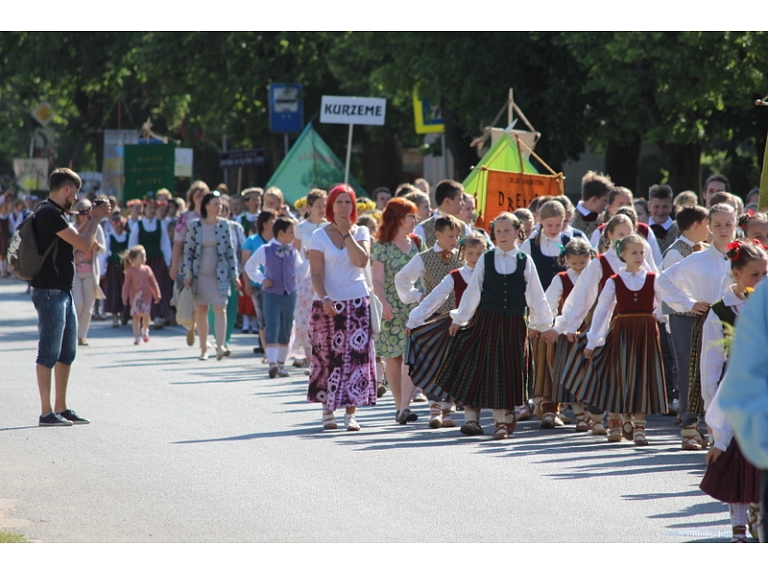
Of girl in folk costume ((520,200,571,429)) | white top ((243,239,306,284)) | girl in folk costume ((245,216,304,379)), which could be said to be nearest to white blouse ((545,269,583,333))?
girl in folk costume ((520,200,571,429))

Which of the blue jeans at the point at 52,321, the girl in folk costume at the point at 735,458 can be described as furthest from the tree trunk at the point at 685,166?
the girl in folk costume at the point at 735,458

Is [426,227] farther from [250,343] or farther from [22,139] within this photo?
[22,139]

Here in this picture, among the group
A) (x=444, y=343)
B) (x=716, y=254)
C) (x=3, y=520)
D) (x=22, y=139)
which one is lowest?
(x=3, y=520)

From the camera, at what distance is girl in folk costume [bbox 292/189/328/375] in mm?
15469

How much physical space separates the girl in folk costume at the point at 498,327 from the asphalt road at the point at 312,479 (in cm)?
37

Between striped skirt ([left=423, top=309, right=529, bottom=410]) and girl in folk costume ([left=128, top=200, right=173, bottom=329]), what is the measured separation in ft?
38.7

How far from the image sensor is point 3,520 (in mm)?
7844

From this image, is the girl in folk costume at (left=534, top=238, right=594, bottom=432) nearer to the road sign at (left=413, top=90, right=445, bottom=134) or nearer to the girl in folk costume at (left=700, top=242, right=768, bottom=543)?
the girl in folk costume at (left=700, top=242, right=768, bottom=543)

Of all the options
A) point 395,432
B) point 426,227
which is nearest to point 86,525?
point 395,432

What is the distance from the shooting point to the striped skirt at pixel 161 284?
2272cm

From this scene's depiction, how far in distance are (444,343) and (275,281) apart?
17.1 ft

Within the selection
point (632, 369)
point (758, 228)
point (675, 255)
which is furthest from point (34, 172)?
point (758, 228)

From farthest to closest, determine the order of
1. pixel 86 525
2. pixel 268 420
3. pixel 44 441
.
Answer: pixel 268 420 < pixel 44 441 < pixel 86 525

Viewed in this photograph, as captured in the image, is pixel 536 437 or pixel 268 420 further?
pixel 268 420
